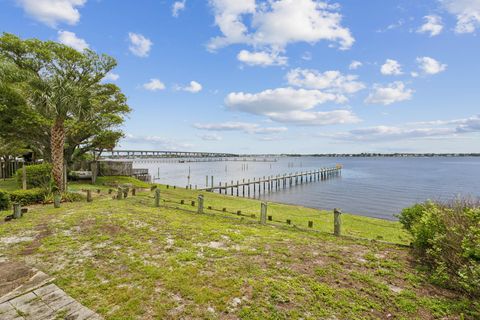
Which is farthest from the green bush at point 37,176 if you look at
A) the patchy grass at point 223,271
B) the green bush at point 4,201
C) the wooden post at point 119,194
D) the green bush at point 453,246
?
the green bush at point 453,246

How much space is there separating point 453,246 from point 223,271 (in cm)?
468

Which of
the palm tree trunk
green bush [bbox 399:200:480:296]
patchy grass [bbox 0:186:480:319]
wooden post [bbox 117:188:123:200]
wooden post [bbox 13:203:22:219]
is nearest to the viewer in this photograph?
patchy grass [bbox 0:186:480:319]

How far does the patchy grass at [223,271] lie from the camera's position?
4207 millimetres

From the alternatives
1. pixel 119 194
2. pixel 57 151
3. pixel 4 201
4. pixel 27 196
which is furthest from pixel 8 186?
pixel 119 194

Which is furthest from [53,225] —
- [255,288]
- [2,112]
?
[2,112]

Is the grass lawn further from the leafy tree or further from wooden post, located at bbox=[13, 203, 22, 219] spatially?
wooden post, located at bbox=[13, 203, 22, 219]

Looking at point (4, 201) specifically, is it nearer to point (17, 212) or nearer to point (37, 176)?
point (17, 212)

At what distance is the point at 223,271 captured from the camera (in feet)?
17.6

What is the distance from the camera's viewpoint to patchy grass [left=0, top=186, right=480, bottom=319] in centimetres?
421

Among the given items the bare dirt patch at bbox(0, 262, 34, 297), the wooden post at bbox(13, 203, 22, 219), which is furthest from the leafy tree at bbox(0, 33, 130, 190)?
the bare dirt patch at bbox(0, 262, 34, 297)

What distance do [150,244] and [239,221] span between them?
3.89 meters

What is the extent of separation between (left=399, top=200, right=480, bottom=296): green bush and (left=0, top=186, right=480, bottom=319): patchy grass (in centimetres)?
31

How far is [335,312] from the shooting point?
4148mm

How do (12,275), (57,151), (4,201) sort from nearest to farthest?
(12,275) → (4,201) → (57,151)
